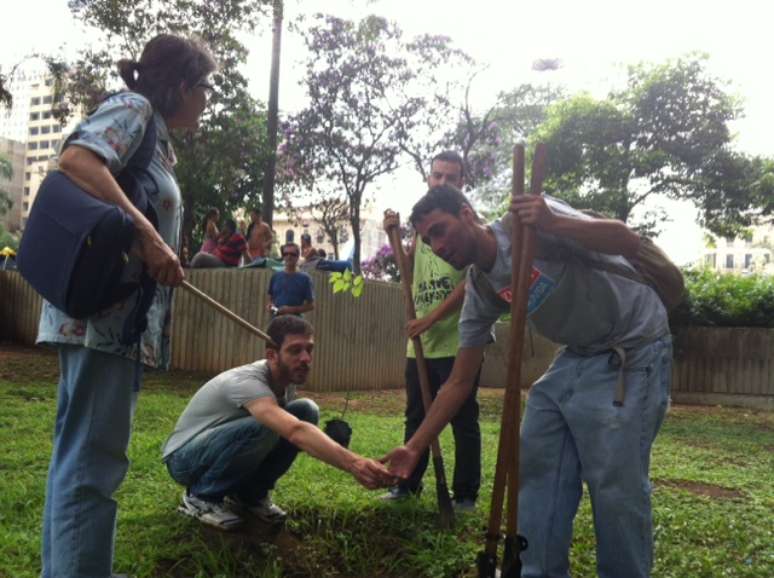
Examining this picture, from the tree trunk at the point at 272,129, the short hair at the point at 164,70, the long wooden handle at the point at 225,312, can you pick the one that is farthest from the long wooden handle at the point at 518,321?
the tree trunk at the point at 272,129

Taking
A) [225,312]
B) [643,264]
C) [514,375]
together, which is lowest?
[514,375]

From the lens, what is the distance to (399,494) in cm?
422

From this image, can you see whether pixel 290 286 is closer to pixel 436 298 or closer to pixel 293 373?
pixel 436 298

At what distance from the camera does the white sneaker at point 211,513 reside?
348 cm

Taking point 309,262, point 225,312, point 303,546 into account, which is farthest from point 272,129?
point 225,312

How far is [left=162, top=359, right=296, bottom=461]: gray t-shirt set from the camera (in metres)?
3.32

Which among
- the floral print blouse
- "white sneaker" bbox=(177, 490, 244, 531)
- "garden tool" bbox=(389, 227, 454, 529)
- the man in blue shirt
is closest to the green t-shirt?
"garden tool" bbox=(389, 227, 454, 529)

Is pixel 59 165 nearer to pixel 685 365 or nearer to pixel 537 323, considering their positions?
pixel 537 323

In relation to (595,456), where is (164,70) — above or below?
above

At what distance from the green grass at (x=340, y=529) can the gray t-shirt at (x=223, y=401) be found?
426mm

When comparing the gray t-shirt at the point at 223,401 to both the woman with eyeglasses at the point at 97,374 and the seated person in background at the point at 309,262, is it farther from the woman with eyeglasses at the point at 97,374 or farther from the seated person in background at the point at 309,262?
the seated person in background at the point at 309,262

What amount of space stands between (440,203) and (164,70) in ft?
3.31

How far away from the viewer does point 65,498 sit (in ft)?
7.45

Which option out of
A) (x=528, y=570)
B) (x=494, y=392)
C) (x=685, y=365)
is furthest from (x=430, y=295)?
(x=685, y=365)
